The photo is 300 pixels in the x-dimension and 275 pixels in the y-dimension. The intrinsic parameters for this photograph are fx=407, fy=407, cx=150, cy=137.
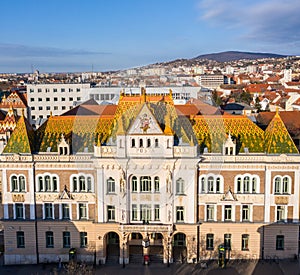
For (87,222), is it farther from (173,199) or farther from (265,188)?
(265,188)

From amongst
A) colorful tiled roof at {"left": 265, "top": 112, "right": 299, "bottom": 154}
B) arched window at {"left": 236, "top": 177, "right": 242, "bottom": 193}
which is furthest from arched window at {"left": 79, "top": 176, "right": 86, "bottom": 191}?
colorful tiled roof at {"left": 265, "top": 112, "right": 299, "bottom": 154}

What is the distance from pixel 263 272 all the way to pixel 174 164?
592 inches

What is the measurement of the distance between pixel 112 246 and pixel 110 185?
8.75 metres

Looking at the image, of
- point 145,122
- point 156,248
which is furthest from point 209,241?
point 145,122

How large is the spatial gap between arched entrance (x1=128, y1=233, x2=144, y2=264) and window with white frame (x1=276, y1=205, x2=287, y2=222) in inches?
637

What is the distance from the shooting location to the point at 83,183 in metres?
46.3

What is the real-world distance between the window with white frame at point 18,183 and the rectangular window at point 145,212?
1371cm

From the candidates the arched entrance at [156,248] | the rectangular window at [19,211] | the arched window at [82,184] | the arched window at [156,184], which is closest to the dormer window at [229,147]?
the arched window at [156,184]

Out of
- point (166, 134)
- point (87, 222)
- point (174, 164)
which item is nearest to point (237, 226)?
point (174, 164)

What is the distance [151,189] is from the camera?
45094mm

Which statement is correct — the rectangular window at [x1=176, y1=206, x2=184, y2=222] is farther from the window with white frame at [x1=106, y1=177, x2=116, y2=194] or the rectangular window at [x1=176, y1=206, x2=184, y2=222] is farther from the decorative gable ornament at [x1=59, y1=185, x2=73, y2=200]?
the decorative gable ornament at [x1=59, y1=185, x2=73, y2=200]

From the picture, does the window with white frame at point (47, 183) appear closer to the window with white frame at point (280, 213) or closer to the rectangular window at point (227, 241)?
the rectangular window at point (227, 241)

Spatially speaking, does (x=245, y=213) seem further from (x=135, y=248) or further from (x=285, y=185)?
(x=135, y=248)

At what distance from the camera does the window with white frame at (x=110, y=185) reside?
149 ft
